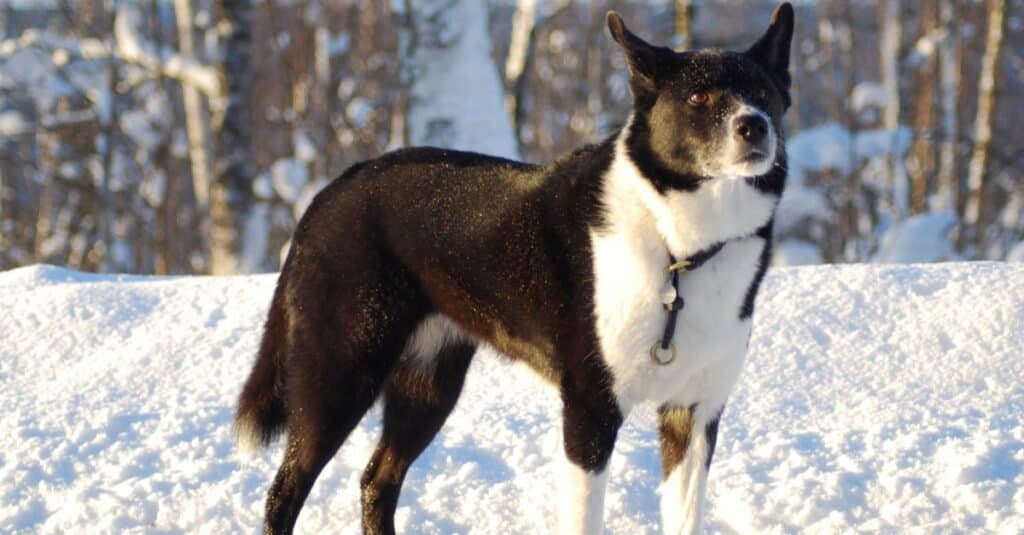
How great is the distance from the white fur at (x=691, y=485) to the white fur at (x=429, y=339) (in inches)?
29.6

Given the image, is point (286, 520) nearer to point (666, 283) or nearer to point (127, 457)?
point (127, 457)

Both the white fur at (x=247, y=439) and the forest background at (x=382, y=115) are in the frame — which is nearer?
the white fur at (x=247, y=439)

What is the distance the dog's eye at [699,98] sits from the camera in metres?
2.89

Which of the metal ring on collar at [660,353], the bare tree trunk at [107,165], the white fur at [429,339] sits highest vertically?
the metal ring on collar at [660,353]

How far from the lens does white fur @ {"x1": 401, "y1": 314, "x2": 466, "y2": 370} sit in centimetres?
343

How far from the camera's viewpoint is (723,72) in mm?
2910

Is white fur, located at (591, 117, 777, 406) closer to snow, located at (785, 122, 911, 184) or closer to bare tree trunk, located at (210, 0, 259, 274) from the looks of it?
bare tree trunk, located at (210, 0, 259, 274)

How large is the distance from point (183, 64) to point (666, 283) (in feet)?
26.8

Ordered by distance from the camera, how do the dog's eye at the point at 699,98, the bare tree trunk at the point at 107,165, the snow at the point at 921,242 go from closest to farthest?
the dog's eye at the point at 699,98
the snow at the point at 921,242
the bare tree trunk at the point at 107,165

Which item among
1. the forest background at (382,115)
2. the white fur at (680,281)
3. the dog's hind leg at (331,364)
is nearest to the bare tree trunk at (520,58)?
the forest background at (382,115)

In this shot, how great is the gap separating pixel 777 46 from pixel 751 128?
1.37 feet

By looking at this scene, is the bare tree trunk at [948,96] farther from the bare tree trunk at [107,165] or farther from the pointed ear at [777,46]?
the pointed ear at [777,46]

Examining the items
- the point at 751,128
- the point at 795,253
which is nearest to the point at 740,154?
the point at 751,128

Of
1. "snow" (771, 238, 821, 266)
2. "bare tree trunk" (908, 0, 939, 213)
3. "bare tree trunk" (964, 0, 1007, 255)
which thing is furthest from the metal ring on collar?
"bare tree trunk" (908, 0, 939, 213)
